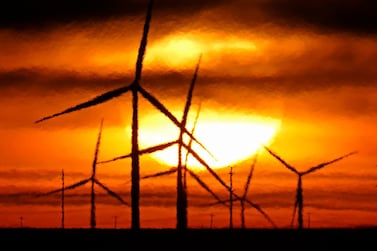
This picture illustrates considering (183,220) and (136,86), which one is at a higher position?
(136,86)

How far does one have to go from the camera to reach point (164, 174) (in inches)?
4230
